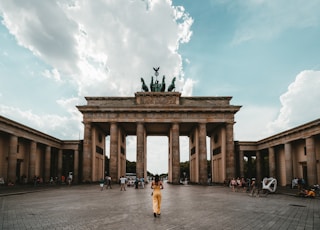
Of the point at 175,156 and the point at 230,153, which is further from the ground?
the point at 230,153

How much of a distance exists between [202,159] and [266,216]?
112 ft

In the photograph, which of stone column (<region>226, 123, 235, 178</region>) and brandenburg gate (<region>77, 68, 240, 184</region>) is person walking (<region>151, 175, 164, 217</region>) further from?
stone column (<region>226, 123, 235, 178</region>)

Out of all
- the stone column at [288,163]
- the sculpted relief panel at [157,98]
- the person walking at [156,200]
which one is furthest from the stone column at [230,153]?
the person walking at [156,200]

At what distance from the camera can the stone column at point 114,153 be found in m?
45.3

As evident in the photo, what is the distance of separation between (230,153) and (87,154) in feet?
76.9

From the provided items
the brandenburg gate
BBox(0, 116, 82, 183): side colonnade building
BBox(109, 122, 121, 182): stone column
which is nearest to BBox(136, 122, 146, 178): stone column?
the brandenburg gate

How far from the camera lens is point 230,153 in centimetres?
4600

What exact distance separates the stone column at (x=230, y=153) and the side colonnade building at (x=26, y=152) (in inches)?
1012

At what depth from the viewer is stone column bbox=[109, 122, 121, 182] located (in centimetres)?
4531

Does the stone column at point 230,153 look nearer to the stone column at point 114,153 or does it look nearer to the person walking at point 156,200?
the stone column at point 114,153

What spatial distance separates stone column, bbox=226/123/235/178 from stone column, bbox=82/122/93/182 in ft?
73.9

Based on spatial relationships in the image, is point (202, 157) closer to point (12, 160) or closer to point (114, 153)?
point (114, 153)

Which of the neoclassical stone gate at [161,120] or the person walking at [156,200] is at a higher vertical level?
the neoclassical stone gate at [161,120]

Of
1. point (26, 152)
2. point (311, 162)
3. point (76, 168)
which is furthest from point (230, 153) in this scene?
point (26, 152)
